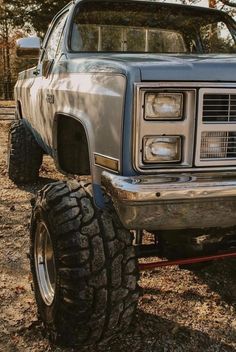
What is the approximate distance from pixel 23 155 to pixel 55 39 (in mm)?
1712

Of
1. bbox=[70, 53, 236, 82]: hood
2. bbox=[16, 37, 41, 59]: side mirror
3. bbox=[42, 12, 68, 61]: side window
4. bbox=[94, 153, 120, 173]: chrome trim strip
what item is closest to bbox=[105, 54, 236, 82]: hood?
bbox=[70, 53, 236, 82]: hood

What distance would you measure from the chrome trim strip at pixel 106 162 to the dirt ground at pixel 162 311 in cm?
100

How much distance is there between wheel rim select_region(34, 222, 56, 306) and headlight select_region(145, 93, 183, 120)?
1.07 m

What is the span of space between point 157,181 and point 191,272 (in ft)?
5.45

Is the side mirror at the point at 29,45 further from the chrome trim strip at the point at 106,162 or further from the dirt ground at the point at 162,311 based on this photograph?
the chrome trim strip at the point at 106,162

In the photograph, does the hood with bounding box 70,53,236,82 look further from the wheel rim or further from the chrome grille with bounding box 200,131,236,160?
the wheel rim

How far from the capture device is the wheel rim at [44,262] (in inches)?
117

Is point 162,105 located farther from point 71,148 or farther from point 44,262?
point 71,148

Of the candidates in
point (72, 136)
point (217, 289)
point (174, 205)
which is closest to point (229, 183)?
point (174, 205)

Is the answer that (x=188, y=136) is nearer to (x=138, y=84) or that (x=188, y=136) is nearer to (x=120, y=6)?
(x=138, y=84)

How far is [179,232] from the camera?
8.92 feet

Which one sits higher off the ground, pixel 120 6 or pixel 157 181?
pixel 120 6

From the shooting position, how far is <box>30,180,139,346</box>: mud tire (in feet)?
7.97

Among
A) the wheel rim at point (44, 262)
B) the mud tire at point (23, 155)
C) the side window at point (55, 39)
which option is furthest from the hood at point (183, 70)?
the mud tire at point (23, 155)
